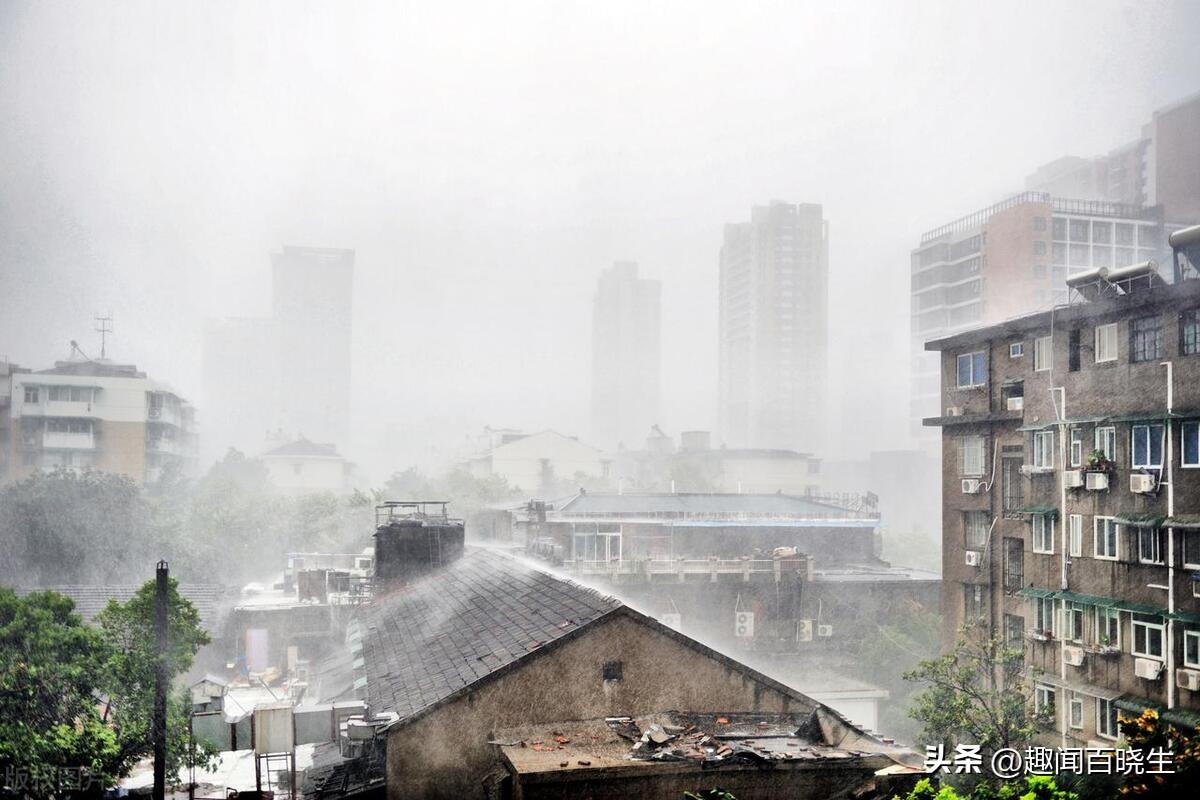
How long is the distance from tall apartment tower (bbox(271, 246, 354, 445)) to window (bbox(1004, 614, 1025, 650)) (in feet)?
49.2

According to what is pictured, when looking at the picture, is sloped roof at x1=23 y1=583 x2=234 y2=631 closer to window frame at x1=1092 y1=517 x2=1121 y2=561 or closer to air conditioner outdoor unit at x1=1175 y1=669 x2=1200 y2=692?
window frame at x1=1092 y1=517 x2=1121 y2=561

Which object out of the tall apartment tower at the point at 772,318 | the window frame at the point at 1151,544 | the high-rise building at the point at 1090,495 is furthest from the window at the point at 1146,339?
the tall apartment tower at the point at 772,318

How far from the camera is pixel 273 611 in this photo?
14086mm

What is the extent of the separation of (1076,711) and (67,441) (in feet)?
51.1

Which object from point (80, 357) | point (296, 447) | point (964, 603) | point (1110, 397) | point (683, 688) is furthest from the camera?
point (296, 447)

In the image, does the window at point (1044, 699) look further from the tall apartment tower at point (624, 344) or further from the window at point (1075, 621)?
the tall apartment tower at point (624, 344)

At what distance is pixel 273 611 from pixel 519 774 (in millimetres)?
9405

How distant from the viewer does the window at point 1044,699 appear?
1017cm

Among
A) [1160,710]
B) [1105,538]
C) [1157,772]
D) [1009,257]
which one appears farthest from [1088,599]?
[1009,257]

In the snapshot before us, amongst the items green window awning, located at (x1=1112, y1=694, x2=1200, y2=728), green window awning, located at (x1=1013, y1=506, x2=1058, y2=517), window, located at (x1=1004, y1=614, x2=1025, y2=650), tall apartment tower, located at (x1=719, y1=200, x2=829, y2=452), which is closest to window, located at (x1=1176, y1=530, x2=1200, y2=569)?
green window awning, located at (x1=1112, y1=694, x2=1200, y2=728)

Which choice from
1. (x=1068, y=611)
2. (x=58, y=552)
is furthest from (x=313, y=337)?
(x=1068, y=611)

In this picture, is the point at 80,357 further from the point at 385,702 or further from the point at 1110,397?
the point at 1110,397

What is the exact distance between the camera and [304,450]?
22984 mm

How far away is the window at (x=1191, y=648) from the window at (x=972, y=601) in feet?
11.8
